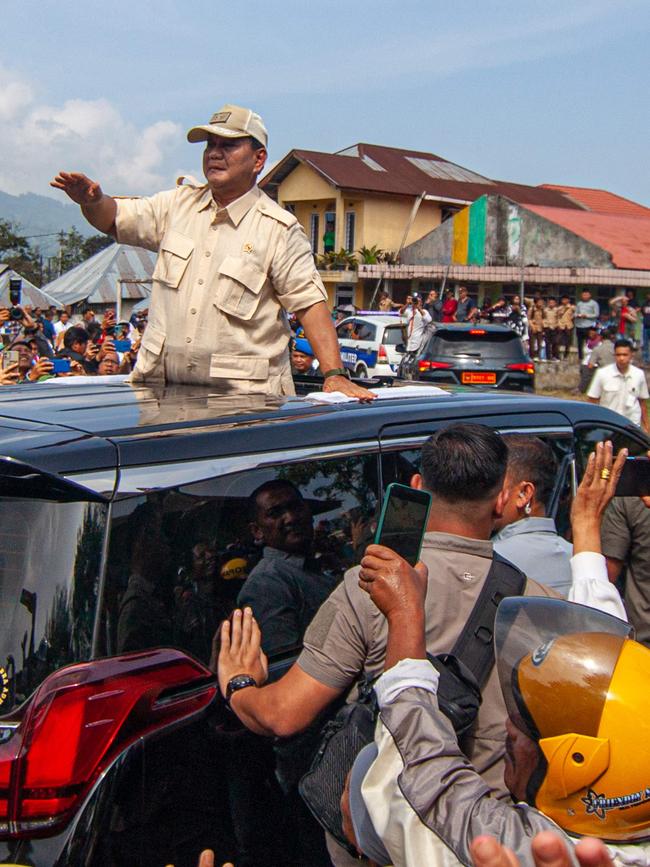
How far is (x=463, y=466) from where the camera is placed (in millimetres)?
2572

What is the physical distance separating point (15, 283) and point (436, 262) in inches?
909

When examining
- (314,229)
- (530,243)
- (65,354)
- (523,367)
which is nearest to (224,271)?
(65,354)

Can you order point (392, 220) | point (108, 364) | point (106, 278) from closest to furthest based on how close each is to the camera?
1. point (108, 364)
2. point (106, 278)
3. point (392, 220)

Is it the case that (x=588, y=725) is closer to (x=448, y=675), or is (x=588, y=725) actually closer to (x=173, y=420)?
(x=448, y=675)

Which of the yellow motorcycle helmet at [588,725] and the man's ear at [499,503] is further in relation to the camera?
the man's ear at [499,503]

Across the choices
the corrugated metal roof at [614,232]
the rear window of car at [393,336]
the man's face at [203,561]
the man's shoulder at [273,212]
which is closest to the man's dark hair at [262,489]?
the man's face at [203,561]

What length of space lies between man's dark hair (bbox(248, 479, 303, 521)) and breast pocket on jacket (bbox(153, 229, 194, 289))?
5.47 ft

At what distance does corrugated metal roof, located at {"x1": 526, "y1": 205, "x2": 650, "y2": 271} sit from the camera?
109 feet

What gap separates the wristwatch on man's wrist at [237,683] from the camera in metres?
2.32

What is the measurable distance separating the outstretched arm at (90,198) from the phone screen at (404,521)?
7.98ft

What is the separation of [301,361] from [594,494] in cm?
630

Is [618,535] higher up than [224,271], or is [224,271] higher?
[224,271]

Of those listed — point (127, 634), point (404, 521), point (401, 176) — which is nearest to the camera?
point (404, 521)

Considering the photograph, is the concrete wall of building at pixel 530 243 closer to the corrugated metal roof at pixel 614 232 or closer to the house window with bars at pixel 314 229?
the corrugated metal roof at pixel 614 232
